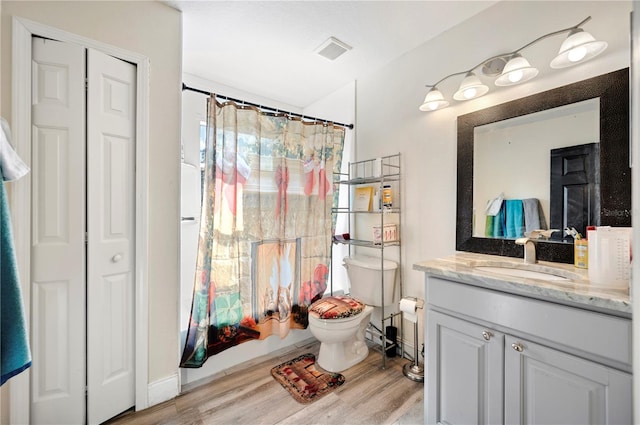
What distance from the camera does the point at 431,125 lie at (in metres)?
1.94

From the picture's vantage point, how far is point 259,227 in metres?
2.07

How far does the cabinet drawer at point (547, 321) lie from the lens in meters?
0.85

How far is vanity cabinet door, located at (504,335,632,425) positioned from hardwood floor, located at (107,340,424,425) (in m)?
0.64

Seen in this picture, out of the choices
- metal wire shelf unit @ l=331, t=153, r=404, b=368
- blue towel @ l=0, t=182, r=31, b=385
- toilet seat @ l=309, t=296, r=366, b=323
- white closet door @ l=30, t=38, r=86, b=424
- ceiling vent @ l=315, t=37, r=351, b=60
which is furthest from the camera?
metal wire shelf unit @ l=331, t=153, r=404, b=368

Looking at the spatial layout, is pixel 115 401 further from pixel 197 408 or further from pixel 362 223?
pixel 362 223

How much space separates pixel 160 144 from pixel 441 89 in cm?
193

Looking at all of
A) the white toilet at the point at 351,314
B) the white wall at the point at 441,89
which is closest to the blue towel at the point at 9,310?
the white toilet at the point at 351,314

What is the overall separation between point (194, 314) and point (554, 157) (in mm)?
2388

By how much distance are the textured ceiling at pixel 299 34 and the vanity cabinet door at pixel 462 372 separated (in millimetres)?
1849

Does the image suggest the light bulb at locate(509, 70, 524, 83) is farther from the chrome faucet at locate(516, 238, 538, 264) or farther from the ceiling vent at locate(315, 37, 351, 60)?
the ceiling vent at locate(315, 37, 351, 60)

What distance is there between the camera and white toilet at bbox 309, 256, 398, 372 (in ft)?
6.10

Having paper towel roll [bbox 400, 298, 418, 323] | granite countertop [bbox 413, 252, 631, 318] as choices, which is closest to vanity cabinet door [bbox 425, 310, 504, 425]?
granite countertop [bbox 413, 252, 631, 318]

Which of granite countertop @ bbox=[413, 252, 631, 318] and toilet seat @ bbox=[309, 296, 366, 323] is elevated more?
granite countertop @ bbox=[413, 252, 631, 318]

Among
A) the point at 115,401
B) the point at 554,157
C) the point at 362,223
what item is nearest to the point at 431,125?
the point at 554,157
